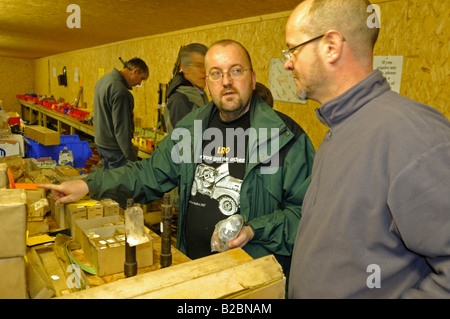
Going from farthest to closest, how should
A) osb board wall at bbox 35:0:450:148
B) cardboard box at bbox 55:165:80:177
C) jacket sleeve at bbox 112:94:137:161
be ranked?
jacket sleeve at bbox 112:94:137:161, cardboard box at bbox 55:165:80:177, osb board wall at bbox 35:0:450:148

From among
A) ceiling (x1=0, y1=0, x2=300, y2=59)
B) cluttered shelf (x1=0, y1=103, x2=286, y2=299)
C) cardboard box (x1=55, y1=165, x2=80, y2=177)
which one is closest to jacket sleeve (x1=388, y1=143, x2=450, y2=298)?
cluttered shelf (x1=0, y1=103, x2=286, y2=299)

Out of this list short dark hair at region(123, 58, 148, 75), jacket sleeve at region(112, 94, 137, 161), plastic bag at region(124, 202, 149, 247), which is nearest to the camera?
plastic bag at region(124, 202, 149, 247)

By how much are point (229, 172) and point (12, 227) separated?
1063 mm

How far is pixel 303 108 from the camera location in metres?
3.41

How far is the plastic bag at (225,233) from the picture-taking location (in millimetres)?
1472

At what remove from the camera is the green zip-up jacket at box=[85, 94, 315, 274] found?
1.66 meters

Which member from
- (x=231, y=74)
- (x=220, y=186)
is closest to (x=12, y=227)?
(x=220, y=186)

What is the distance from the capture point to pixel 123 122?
3893 millimetres

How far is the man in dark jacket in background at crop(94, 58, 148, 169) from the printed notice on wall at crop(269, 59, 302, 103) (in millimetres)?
1678

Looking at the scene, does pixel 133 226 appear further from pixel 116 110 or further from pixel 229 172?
pixel 116 110

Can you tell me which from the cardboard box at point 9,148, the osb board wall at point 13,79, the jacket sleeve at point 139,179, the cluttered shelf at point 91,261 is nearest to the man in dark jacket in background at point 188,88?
the cluttered shelf at point 91,261

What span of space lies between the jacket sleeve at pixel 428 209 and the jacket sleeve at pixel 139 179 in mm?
1364

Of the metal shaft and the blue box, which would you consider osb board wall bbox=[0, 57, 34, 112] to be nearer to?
the blue box

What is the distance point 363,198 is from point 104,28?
4.95 meters
